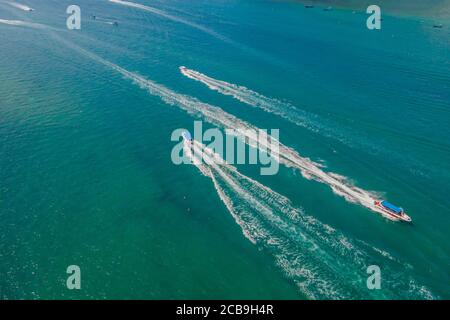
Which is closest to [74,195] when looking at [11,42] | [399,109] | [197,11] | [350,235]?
[350,235]

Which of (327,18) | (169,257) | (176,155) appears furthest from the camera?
(327,18)

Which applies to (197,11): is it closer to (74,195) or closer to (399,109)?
(399,109)

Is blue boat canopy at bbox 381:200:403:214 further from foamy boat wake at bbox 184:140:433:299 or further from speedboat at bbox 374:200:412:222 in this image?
foamy boat wake at bbox 184:140:433:299

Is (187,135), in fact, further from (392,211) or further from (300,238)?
(392,211)

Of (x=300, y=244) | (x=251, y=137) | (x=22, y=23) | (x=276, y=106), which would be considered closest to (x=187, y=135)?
(x=251, y=137)

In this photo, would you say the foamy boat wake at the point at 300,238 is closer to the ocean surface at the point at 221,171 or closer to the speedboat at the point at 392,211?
the ocean surface at the point at 221,171

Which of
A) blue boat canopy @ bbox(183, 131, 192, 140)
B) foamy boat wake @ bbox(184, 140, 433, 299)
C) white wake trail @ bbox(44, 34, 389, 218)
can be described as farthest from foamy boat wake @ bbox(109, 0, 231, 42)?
foamy boat wake @ bbox(184, 140, 433, 299)
